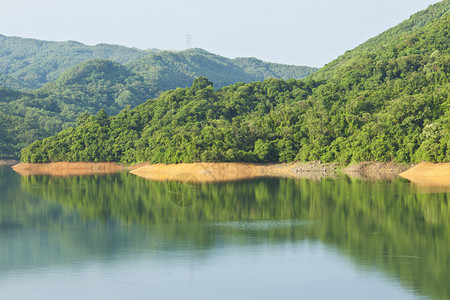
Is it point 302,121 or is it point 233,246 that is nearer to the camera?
point 233,246

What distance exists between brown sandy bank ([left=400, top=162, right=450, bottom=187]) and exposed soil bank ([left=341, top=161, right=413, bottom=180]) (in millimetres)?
3514

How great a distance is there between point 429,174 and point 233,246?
5314 centimetres

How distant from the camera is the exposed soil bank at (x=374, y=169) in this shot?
92812 millimetres

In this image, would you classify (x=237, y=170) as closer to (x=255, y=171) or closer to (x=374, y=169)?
(x=255, y=171)

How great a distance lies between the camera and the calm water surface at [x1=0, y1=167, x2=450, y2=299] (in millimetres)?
30453

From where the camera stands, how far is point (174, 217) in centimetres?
5434

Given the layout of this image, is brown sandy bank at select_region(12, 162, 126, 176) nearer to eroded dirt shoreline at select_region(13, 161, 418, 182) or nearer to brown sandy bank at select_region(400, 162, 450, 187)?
eroded dirt shoreline at select_region(13, 161, 418, 182)

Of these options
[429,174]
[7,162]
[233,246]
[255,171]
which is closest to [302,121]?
[255,171]

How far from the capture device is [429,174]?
84.6 m

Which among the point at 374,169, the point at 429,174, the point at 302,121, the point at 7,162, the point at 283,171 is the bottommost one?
the point at 283,171

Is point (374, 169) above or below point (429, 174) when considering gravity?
above

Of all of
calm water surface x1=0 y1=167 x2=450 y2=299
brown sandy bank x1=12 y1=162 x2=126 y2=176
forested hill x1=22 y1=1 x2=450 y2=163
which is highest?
forested hill x1=22 y1=1 x2=450 y2=163

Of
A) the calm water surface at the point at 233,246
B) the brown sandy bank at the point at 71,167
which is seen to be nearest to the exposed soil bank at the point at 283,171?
the brown sandy bank at the point at 71,167

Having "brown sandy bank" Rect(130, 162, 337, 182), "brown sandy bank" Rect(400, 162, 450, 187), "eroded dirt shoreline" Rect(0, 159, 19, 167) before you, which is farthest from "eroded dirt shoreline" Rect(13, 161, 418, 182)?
"eroded dirt shoreline" Rect(0, 159, 19, 167)
